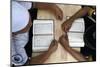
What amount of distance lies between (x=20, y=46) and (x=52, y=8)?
1.76ft

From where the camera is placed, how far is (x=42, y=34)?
2.13 meters

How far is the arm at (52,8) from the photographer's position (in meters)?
2.12

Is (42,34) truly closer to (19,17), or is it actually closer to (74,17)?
(19,17)

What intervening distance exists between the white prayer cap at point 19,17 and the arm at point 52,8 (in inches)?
5.5

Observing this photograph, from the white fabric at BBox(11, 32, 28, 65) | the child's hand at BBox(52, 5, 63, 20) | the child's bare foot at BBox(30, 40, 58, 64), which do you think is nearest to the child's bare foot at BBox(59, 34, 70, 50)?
the child's bare foot at BBox(30, 40, 58, 64)

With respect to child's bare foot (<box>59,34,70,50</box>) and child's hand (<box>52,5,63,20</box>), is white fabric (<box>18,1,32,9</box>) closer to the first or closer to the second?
child's hand (<box>52,5,63,20</box>)

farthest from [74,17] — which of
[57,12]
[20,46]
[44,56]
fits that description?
[20,46]

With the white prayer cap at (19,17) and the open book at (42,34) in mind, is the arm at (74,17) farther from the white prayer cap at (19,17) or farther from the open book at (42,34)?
the white prayer cap at (19,17)

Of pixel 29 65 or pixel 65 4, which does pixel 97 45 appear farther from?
pixel 29 65

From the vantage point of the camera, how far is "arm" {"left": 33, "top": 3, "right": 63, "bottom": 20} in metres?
2.12

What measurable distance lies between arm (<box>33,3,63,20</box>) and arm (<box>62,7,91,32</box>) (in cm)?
10

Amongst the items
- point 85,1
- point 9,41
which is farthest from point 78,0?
point 9,41

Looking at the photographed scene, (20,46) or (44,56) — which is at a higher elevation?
(20,46)

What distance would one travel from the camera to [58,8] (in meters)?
2.20
